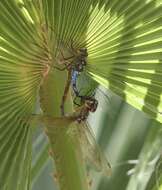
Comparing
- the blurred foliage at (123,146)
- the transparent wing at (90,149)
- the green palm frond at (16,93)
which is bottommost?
the blurred foliage at (123,146)

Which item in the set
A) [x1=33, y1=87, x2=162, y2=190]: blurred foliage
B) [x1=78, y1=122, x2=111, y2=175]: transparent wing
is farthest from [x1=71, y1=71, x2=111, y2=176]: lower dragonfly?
[x1=33, y1=87, x2=162, y2=190]: blurred foliage

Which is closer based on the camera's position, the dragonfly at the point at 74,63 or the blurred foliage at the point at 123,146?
the dragonfly at the point at 74,63

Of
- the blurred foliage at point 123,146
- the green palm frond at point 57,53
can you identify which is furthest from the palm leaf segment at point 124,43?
the blurred foliage at point 123,146

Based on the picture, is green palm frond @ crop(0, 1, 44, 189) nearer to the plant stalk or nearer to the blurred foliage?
the plant stalk

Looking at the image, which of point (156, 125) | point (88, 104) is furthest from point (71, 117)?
point (156, 125)

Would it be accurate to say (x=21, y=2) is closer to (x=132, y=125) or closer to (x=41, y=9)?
(x=41, y=9)

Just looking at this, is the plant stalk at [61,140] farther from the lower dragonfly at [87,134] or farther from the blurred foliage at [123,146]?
the blurred foliage at [123,146]

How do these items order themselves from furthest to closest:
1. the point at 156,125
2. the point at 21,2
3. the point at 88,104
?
the point at 156,125
the point at 88,104
the point at 21,2
